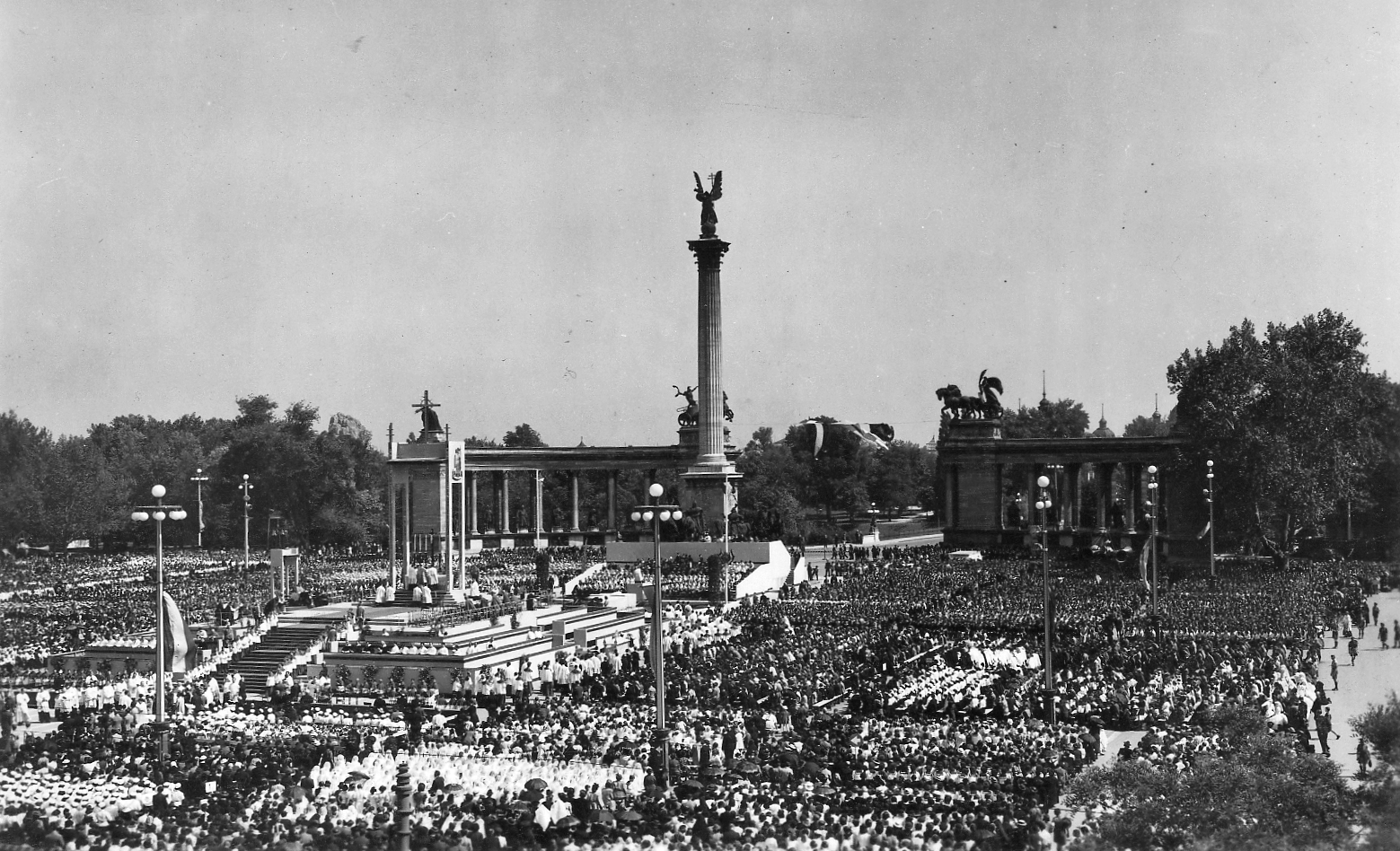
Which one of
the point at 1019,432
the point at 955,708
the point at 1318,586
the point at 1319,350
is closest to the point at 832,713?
the point at 955,708

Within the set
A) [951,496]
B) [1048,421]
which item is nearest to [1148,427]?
[1048,421]

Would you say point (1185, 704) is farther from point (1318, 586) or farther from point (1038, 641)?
point (1318, 586)

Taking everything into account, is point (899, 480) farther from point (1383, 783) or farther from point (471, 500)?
point (1383, 783)

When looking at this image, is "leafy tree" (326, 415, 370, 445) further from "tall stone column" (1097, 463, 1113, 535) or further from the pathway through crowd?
the pathway through crowd

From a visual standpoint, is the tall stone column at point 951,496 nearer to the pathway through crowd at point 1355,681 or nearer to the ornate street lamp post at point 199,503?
the pathway through crowd at point 1355,681

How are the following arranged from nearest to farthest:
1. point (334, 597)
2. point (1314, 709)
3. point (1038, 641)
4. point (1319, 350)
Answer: point (1314, 709) → point (1038, 641) → point (334, 597) → point (1319, 350)

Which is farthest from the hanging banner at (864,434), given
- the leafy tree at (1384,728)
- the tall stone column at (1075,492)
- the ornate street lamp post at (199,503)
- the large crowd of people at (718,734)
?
the leafy tree at (1384,728)

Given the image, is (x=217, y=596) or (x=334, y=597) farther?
(x=217, y=596)

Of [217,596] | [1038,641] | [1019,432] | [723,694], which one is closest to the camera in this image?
[723,694]
